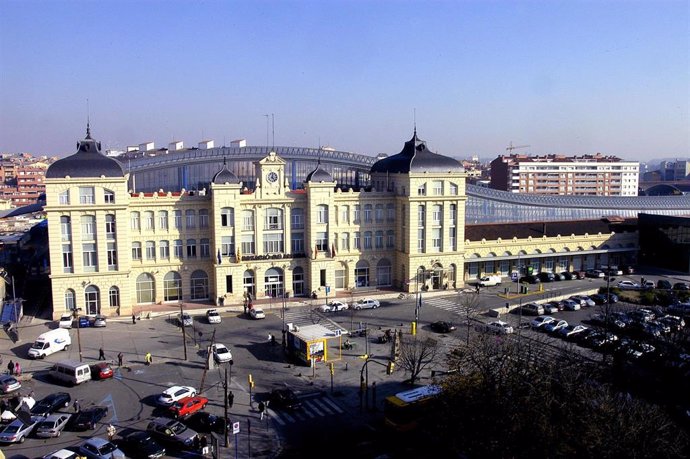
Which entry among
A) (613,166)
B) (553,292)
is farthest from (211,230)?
(613,166)

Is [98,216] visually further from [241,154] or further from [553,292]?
[553,292]

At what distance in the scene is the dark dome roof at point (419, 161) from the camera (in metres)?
68.6

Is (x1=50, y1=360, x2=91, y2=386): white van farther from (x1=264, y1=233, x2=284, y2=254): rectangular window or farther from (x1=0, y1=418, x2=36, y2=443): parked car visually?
(x1=264, y1=233, x2=284, y2=254): rectangular window

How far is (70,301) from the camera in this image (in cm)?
5931

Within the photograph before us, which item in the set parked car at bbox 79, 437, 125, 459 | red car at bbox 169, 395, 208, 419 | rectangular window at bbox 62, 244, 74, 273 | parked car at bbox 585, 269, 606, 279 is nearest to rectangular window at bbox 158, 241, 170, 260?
rectangular window at bbox 62, 244, 74, 273

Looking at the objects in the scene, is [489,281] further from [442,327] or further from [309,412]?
[309,412]

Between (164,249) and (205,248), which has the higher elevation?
(164,249)

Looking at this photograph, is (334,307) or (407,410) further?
(334,307)

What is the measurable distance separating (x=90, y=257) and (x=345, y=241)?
984 inches

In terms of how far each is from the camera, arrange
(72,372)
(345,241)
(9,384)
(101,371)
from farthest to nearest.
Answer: (345,241), (101,371), (72,372), (9,384)

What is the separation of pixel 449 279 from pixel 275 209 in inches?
799

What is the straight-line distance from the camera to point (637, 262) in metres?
84.4

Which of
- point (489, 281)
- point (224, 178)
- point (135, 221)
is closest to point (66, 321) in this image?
point (135, 221)

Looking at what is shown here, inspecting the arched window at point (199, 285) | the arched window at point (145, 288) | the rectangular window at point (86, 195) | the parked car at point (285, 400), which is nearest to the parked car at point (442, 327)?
the parked car at point (285, 400)
